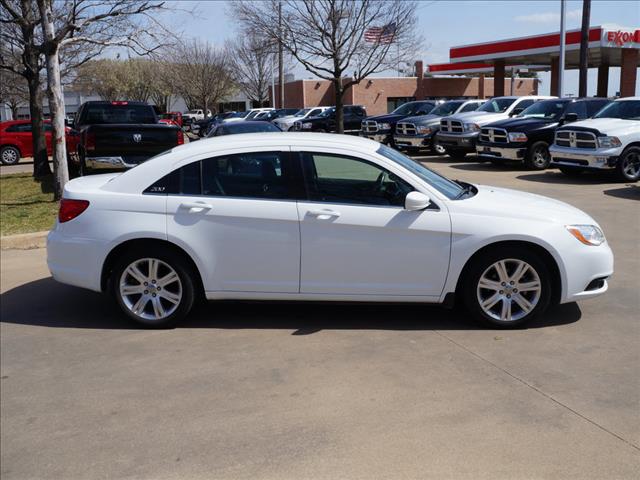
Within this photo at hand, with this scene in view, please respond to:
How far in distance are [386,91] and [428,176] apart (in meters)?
53.6

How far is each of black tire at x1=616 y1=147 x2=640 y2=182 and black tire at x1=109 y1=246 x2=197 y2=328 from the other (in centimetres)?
1115

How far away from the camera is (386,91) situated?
5772 cm

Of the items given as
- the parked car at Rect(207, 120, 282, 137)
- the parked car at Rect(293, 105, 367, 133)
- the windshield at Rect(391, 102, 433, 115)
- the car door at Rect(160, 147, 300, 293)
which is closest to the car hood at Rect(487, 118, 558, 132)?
the parked car at Rect(207, 120, 282, 137)

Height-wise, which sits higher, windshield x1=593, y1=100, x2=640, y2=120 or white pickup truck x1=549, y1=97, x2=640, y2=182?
windshield x1=593, y1=100, x2=640, y2=120

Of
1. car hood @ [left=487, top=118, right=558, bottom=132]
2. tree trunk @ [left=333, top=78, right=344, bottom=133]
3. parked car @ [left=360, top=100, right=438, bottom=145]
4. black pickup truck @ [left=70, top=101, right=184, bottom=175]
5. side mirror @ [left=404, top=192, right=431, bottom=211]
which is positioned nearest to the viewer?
side mirror @ [left=404, top=192, right=431, bottom=211]

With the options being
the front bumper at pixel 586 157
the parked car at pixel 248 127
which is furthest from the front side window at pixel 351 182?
the parked car at pixel 248 127

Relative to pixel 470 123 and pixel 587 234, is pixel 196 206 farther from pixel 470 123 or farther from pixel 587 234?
pixel 470 123

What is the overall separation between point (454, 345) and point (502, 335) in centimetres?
49

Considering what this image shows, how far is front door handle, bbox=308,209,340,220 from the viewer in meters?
5.31

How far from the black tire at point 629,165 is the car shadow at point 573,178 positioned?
0.90ft

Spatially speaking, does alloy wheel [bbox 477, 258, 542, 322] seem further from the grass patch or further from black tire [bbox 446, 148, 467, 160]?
black tire [bbox 446, 148, 467, 160]

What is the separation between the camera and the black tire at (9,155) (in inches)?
963

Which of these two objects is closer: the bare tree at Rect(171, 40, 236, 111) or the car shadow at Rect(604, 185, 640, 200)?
the car shadow at Rect(604, 185, 640, 200)

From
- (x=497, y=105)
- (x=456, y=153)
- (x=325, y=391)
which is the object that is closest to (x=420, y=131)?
(x=456, y=153)
